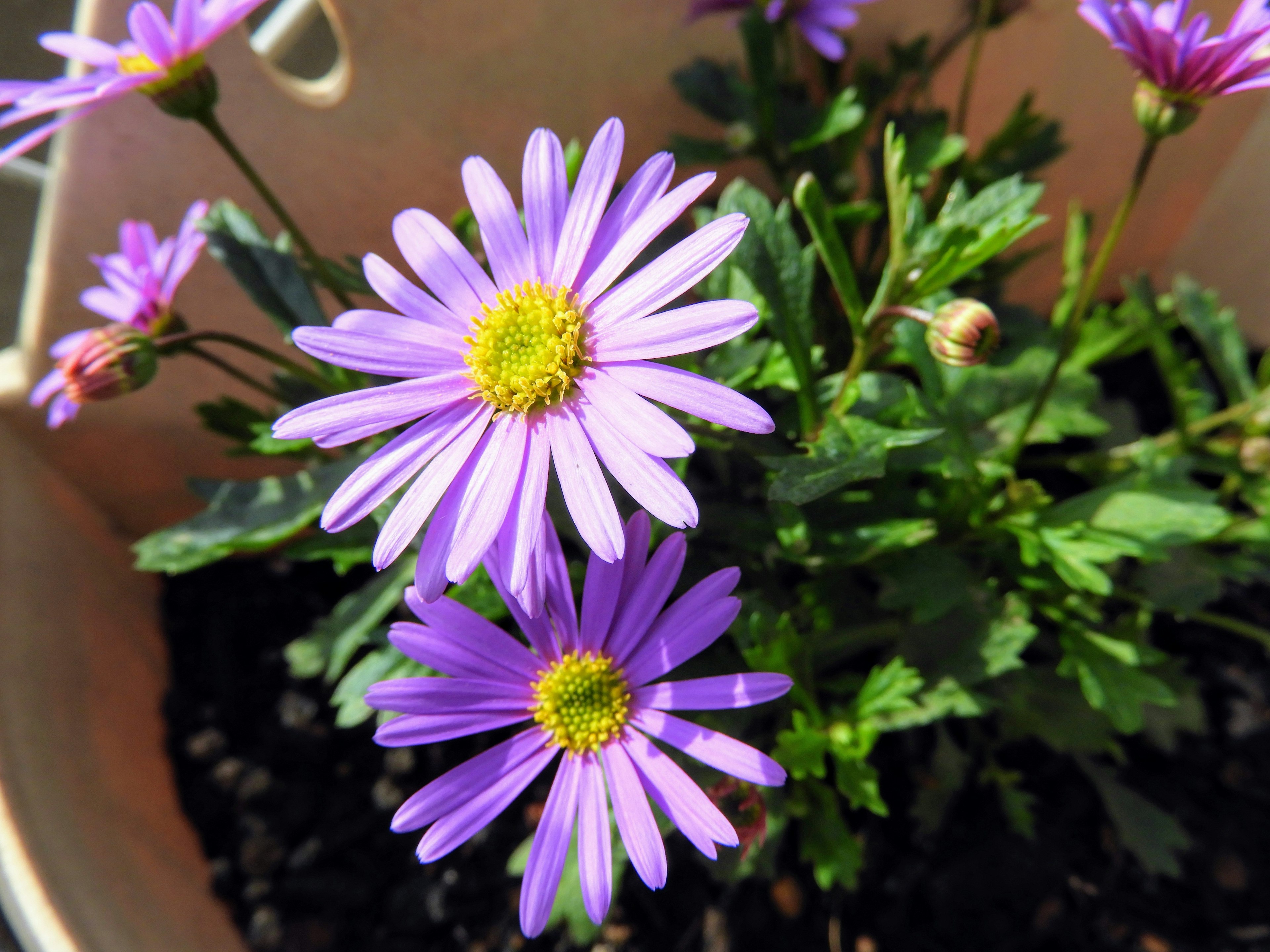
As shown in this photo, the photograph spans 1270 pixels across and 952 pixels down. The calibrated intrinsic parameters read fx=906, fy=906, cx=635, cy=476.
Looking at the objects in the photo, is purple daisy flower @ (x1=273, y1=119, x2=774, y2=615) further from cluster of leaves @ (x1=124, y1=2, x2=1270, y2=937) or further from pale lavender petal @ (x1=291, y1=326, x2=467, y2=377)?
cluster of leaves @ (x1=124, y1=2, x2=1270, y2=937)

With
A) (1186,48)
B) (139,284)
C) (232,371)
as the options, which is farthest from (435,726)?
(1186,48)

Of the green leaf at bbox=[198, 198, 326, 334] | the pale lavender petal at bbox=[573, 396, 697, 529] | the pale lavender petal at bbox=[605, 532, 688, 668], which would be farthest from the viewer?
the green leaf at bbox=[198, 198, 326, 334]

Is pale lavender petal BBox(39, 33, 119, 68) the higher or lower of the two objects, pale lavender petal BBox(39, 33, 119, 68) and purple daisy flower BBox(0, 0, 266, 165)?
the higher

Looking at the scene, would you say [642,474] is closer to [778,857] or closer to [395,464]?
[395,464]

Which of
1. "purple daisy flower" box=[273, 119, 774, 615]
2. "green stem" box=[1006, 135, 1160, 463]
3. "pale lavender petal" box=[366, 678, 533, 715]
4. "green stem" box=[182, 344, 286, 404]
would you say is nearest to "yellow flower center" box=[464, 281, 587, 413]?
"purple daisy flower" box=[273, 119, 774, 615]

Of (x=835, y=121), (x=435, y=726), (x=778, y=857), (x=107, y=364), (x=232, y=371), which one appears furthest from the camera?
(x=778, y=857)

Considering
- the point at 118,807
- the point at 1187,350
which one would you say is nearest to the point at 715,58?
the point at 1187,350
